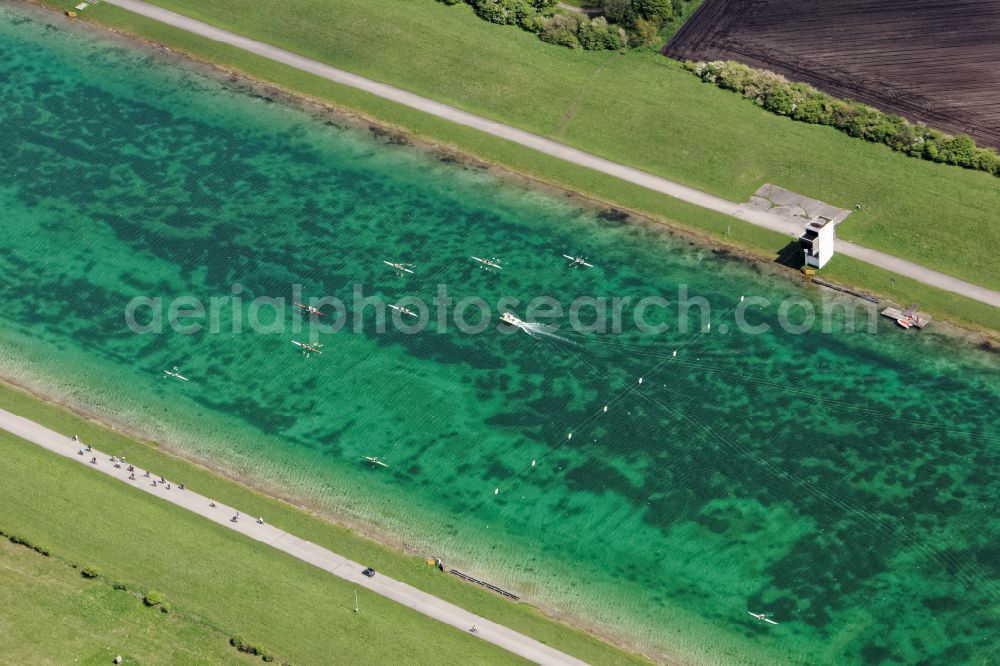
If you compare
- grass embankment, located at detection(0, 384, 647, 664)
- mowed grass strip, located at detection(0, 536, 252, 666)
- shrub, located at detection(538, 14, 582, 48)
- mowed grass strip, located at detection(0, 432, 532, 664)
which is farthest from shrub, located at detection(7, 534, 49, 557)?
shrub, located at detection(538, 14, 582, 48)

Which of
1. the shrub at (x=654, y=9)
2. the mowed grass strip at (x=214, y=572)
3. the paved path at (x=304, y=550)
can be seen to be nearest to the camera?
the mowed grass strip at (x=214, y=572)

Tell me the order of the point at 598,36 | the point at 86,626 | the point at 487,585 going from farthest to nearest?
the point at 598,36, the point at 487,585, the point at 86,626

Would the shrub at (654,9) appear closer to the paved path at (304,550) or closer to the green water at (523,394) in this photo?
the green water at (523,394)

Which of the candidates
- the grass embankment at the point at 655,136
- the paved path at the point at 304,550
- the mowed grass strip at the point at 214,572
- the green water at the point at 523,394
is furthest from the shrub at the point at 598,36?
the mowed grass strip at the point at 214,572

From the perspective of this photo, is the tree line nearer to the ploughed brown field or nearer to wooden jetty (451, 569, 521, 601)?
the ploughed brown field

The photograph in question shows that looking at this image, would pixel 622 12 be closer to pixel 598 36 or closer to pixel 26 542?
pixel 598 36

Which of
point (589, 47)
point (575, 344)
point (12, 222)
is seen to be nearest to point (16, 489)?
point (12, 222)

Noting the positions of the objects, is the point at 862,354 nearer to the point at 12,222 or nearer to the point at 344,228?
the point at 344,228

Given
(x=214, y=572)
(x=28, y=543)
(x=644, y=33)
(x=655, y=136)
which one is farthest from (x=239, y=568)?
(x=644, y=33)
